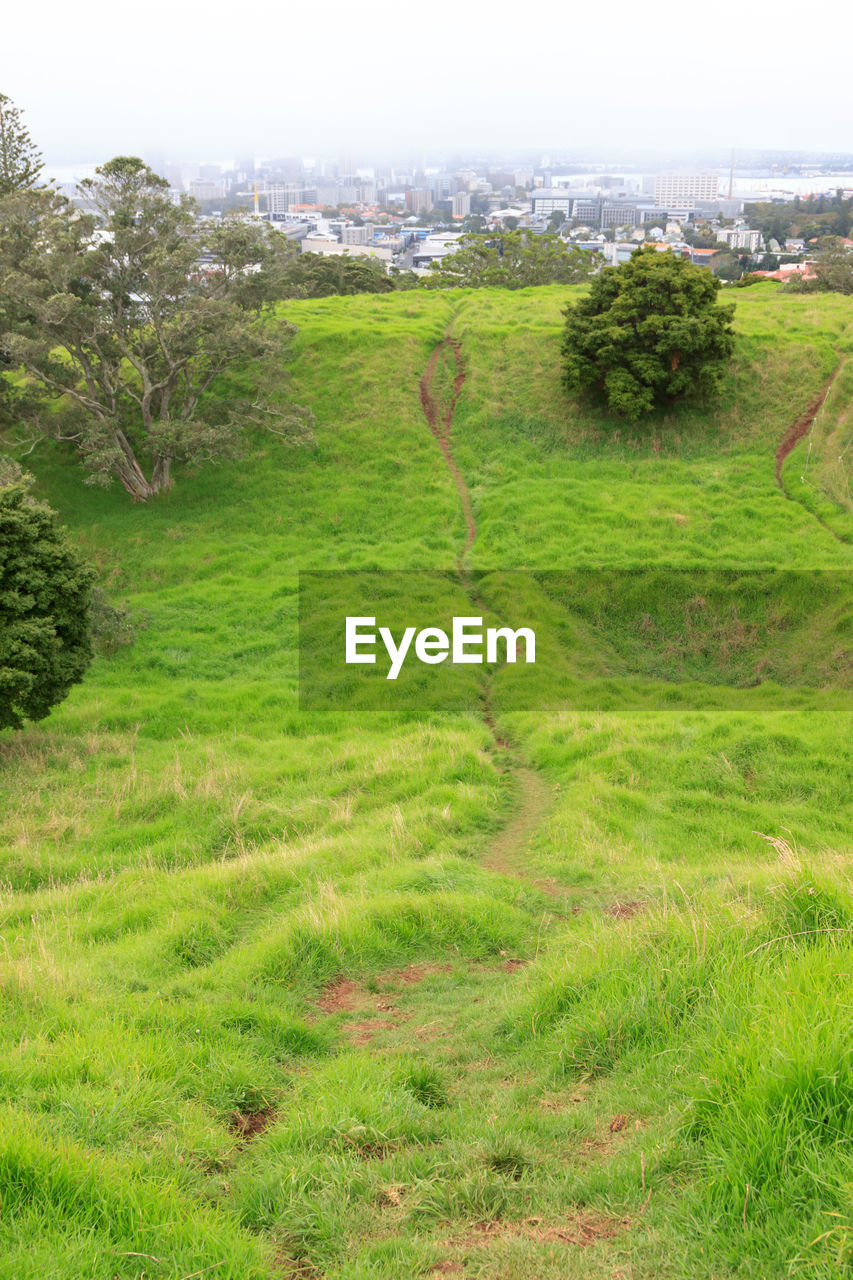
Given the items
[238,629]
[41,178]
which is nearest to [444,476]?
[238,629]

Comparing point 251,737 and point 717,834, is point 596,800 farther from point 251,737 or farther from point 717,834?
point 251,737

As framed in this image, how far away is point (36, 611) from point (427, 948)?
10.1m

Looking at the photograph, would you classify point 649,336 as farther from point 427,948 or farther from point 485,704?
point 427,948

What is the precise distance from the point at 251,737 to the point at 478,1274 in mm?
12675

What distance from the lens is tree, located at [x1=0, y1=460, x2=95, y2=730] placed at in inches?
565

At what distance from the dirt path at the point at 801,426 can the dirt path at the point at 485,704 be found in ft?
30.9

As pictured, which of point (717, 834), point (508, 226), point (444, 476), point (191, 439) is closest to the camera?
point (717, 834)

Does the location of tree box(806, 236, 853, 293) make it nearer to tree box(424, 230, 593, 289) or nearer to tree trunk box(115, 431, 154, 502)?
tree box(424, 230, 593, 289)

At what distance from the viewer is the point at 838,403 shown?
89.9ft

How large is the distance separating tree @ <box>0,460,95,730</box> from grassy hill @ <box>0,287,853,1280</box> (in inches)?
50.2

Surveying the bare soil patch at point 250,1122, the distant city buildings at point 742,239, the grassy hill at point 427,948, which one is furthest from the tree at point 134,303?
the distant city buildings at point 742,239

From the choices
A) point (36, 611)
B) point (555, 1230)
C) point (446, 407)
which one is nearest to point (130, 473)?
point (446, 407)
